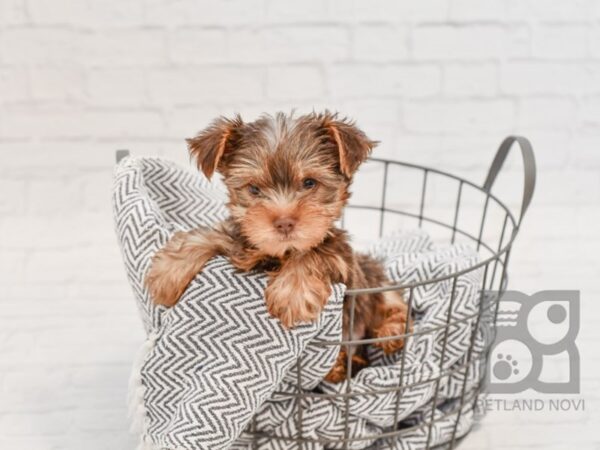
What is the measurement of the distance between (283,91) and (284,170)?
1.88 metres

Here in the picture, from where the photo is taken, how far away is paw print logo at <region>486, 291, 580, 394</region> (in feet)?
9.26

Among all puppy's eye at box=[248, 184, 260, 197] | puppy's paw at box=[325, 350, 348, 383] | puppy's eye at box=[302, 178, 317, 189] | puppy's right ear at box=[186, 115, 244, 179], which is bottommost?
puppy's paw at box=[325, 350, 348, 383]

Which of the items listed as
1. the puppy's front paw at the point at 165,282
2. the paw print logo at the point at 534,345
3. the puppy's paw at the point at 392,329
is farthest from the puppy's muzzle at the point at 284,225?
the paw print logo at the point at 534,345

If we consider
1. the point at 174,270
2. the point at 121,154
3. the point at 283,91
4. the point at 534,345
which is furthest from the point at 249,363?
the point at 283,91

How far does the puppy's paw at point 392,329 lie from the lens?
255 centimetres

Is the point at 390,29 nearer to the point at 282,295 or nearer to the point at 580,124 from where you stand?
the point at 580,124

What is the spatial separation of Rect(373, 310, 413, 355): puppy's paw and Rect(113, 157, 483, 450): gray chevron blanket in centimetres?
3

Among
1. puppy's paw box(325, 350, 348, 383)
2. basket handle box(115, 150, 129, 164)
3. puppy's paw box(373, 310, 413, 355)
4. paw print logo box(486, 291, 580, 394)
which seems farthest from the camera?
paw print logo box(486, 291, 580, 394)

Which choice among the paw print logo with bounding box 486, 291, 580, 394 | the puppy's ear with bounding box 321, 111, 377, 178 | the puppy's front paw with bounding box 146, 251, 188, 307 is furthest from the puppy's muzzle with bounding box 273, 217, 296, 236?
the paw print logo with bounding box 486, 291, 580, 394

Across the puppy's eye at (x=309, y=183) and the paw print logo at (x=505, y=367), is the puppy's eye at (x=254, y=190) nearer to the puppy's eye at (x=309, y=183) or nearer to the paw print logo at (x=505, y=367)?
the puppy's eye at (x=309, y=183)

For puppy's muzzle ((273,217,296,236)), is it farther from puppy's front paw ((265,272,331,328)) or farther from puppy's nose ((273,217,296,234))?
puppy's front paw ((265,272,331,328))

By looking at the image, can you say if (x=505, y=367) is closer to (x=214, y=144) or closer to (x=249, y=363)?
(x=249, y=363)

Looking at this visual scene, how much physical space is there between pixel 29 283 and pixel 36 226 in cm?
51

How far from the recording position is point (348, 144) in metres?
2.14
